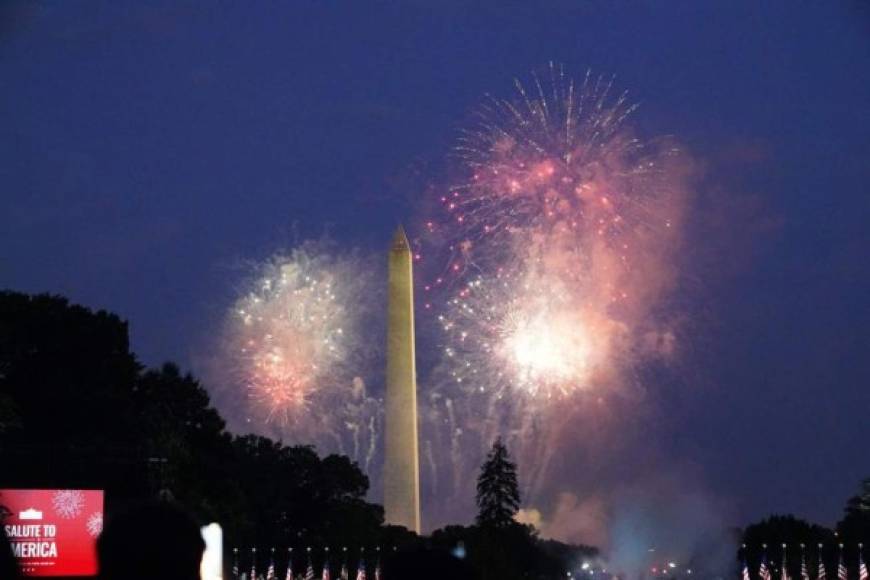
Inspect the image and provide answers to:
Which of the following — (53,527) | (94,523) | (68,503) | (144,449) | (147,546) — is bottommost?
(147,546)

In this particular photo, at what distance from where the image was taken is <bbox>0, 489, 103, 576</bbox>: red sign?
41344mm

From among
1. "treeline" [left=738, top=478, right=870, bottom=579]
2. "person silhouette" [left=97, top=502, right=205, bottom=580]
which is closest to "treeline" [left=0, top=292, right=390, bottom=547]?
"treeline" [left=738, top=478, right=870, bottom=579]

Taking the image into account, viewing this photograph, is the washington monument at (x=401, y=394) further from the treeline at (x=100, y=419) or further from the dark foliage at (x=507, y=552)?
the dark foliage at (x=507, y=552)

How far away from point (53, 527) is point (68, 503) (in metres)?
0.77

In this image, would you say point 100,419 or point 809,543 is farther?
point 809,543

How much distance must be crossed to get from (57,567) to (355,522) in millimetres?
55418

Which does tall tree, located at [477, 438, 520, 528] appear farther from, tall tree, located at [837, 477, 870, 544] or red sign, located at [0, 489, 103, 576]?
red sign, located at [0, 489, 103, 576]

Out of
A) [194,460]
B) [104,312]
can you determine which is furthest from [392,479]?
[104,312]

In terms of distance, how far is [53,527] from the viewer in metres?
41.8

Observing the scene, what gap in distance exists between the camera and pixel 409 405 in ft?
246

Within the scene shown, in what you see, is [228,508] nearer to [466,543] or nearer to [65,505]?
[65,505]

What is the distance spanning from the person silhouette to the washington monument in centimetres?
6915

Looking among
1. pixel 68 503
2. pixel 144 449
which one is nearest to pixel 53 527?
pixel 68 503

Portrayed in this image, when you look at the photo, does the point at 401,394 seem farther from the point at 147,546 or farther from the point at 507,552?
the point at 147,546
